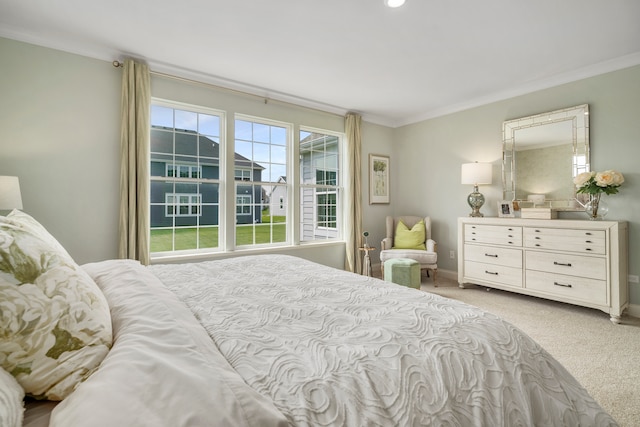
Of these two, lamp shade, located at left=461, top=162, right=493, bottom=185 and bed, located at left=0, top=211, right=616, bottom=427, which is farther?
lamp shade, located at left=461, top=162, right=493, bottom=185

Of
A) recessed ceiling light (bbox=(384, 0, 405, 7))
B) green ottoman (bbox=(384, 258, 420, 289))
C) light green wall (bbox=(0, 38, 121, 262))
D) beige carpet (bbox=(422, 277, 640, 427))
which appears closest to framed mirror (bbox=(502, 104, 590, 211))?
beige carpet (bbox=(422, 277, 640, 427))

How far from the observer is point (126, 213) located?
122 inches

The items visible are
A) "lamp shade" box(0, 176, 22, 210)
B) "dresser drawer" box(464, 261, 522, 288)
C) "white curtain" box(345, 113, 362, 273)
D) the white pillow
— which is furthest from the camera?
"white curtain" box(345, 113, 362, 273)

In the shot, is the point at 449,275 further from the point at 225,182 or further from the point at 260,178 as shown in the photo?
the point at 225,182

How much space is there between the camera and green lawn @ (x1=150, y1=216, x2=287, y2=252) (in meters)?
3.58

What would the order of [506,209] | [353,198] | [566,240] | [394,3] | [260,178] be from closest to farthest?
[394,3], [566,240], [506,209], [260,178], [353,198]

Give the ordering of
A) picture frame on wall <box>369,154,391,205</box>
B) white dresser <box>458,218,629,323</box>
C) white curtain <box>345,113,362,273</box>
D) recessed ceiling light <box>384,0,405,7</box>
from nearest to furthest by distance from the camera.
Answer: recessed ceiling light <box>384,0,405,7</box>
white dresser <box>458,218,629,323</box>
white curtain <box>345,113,362,273</box>
picture frame on wall <box>369,154,391,205</box>

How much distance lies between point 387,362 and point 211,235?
3364 millimetres

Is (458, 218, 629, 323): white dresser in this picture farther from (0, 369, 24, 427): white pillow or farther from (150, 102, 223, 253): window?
(0, 369, 24, 427): white pillow

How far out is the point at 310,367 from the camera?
2.66 feet

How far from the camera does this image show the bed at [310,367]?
23.4 inches

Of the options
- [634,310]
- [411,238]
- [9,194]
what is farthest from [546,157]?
[9,194]

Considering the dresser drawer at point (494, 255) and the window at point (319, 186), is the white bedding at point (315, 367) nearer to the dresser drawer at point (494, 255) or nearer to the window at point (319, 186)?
the dresser drawer at point (494, 255)

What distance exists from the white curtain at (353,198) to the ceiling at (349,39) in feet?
3.15
